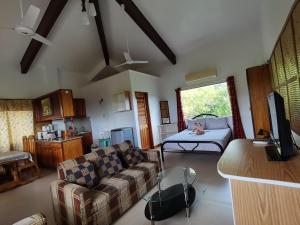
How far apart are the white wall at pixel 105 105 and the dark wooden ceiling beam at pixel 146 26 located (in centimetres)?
126

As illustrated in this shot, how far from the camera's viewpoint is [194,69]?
5.71 metres

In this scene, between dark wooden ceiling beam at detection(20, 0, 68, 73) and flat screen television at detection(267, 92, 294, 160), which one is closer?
flat screen television at detection(267, 92, 294, 160)

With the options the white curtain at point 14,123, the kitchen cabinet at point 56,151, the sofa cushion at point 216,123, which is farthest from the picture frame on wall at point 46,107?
the sofa cushion at point 216,123

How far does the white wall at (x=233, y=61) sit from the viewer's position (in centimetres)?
483

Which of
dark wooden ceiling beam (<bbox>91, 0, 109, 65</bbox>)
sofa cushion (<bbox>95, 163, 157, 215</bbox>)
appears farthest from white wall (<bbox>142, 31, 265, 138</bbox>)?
sofa cushion (<bbox>95, 163, 157, 215</bbox>)

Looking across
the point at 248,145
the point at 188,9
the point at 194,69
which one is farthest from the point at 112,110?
the point at 248,145

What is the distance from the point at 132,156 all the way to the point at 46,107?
3556mm

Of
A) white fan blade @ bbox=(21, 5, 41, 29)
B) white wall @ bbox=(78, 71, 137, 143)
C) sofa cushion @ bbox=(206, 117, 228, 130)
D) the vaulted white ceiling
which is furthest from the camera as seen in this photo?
white wall @ bbox=(78, 71, 137, 143)

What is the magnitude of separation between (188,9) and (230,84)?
2406 mm

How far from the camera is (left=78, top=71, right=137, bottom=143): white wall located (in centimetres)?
525

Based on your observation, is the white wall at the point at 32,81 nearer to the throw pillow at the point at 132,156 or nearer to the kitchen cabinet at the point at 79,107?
the kitchen cabinet at the point at 79,107

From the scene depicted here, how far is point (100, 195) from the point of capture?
1.98 meters

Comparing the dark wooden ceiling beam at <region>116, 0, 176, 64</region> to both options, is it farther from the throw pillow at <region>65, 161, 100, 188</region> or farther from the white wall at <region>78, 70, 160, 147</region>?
the throw pillow at <region>65, 161, 100, 188</region>

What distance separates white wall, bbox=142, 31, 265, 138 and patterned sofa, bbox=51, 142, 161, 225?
12.4 feet
